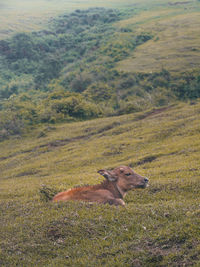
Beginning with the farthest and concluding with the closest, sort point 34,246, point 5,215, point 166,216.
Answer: point 5,215 → point 166,216 → point 34,246

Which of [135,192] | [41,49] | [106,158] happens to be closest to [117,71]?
[41,49]

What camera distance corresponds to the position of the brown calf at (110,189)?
37.8 feet

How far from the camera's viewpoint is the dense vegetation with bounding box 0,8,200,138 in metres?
60.6

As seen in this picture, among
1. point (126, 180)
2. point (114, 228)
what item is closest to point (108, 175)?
point (126, 180)

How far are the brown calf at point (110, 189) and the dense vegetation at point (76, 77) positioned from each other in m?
43.0

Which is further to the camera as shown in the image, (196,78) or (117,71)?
(117,71)

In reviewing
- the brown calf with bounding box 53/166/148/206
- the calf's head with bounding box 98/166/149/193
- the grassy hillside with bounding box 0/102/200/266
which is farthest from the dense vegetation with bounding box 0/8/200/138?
the calf's head with bounding box 98/166/149/193

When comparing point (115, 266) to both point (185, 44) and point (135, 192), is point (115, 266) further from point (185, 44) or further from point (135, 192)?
point (185, 44)

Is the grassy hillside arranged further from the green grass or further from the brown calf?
the green grass

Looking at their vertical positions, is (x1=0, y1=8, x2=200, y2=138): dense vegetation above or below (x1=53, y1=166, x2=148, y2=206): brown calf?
below

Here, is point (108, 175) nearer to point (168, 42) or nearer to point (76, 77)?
point (76, 77)

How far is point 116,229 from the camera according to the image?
942 centimetres

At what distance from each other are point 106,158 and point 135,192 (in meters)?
16.4

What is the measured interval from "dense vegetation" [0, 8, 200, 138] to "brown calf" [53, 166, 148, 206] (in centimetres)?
4304
